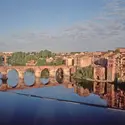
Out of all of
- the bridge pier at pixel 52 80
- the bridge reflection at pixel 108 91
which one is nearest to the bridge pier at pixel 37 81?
the bridge pier at pixel 52 80

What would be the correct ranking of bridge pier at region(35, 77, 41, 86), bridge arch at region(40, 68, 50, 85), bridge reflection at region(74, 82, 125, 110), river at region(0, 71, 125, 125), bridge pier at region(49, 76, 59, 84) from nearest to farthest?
river at region(0, 71, 125, 125)
bridge reflection at region(74, 82, 125, 110)
bridge pier at region(35, 77, 41, 86)
bridge pier at region(49, 76, 59, 84)
bridge arch at region(40, 68, 50, 85)

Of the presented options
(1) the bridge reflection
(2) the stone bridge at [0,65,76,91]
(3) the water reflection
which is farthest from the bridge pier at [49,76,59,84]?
(1) the bridge reflection

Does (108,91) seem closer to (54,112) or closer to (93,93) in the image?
(93,93)

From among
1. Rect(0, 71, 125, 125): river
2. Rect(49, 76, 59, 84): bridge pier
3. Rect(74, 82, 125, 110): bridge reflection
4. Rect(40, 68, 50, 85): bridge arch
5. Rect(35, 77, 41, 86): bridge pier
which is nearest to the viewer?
Rect(0, 71, 125, 125): river

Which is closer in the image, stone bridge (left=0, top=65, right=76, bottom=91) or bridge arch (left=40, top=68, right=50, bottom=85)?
stone bridge (left=0, top=65, right=76, bottom=91)

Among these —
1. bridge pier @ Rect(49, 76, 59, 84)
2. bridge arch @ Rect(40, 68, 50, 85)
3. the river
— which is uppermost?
bridge arch @ Rect(40, 68, 50, 85)

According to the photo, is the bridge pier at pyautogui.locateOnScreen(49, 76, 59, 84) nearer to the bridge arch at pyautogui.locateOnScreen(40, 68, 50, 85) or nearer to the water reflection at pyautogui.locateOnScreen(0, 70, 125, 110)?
the bridge arch at pyautogui.locateOnScreen(40, 68, 50, 85)

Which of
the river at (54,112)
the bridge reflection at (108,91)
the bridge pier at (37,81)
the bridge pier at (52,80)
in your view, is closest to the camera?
the river at (54,112)

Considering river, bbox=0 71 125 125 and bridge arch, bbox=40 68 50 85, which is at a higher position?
bridge arch, bbox=40 68 50 85

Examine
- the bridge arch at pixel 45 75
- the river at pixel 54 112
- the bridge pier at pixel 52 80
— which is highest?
the bridge arch at pixel 45 75

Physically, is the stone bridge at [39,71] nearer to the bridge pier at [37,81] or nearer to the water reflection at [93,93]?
the bridge pier at [37,81]

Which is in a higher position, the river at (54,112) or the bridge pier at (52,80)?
the bridge pier at (52,80)

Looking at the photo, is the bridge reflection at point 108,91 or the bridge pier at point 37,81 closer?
the bridge reflection at point 108,91

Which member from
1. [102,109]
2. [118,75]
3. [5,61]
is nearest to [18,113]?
[102,109]
